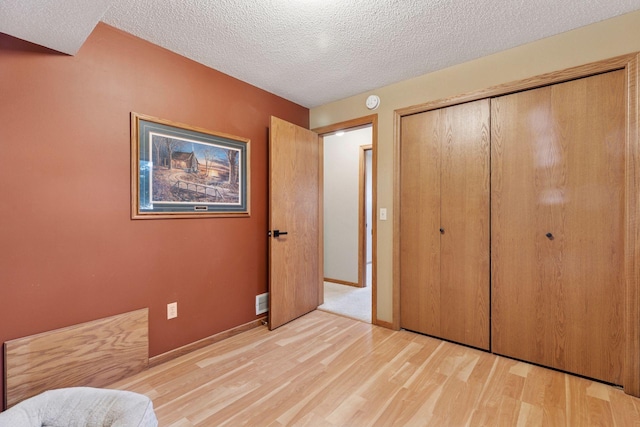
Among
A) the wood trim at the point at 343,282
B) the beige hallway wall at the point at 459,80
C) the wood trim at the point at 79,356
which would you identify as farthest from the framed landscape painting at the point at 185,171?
the wood trim at the point at 343,282

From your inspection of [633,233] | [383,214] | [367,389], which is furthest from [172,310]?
[633,233]

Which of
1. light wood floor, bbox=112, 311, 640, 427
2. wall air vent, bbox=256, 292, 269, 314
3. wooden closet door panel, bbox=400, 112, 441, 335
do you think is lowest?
light wood floor, bbox=112, 311, 640, 427

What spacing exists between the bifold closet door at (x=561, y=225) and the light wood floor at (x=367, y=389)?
23 centimetres

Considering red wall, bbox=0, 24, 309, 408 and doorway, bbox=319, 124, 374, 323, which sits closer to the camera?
red wall, bbox=0, 24, 309, 408

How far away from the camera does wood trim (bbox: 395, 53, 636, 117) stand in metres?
1.84

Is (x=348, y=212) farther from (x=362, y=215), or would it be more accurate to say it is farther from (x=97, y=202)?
(x=97, y=202)

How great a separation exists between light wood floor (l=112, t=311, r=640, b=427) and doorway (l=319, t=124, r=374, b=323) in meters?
1.81

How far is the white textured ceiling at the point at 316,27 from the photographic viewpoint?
1561mm

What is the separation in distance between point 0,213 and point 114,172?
1.93ft

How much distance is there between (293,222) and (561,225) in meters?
2.22

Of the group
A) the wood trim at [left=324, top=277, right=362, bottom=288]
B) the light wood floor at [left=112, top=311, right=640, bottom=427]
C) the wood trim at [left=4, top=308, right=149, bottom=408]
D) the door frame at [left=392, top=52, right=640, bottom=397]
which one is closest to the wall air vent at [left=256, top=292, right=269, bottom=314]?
the light wood floor at [left=112, top=311, right=640, bottom=427]

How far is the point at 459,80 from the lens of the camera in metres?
2.44

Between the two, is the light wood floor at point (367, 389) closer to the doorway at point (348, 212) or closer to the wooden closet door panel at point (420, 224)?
the wooden closet door panel at point (420, 224)

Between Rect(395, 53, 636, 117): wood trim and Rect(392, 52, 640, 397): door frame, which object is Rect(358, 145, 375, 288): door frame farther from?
Rect(392, 52, 640, 397): door frame
